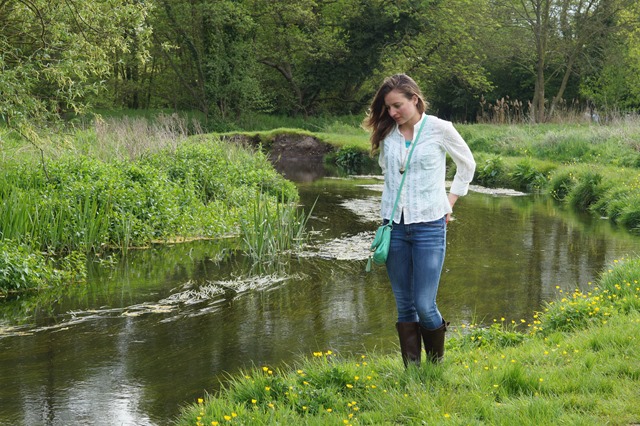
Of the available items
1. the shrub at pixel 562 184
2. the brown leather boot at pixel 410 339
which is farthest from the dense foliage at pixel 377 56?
the brown leather boot at pixel 410 339

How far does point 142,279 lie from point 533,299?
5.16 meters

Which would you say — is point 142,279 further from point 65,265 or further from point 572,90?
point 572,90

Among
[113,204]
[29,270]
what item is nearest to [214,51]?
[113,204]

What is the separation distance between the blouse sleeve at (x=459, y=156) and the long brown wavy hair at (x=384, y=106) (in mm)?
257

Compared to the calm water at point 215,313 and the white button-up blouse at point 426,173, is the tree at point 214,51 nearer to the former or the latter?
the calm water at point 215,313

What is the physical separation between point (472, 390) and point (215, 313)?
442cm

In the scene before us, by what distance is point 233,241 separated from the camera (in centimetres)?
1280

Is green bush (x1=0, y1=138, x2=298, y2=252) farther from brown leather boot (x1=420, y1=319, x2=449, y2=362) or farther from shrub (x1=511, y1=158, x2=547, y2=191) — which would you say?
shrub (x1=511, y1=158, x2=547, y2=191)

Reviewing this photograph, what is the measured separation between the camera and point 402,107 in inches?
195

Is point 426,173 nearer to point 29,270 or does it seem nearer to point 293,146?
point 29,270

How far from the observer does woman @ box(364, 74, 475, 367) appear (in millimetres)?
4875

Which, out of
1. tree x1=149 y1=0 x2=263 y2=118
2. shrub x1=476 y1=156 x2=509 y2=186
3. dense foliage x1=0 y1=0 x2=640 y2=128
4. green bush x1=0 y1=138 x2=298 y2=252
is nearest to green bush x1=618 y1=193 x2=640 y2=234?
green bush x1=0 y1=138 x2=298 y2=252

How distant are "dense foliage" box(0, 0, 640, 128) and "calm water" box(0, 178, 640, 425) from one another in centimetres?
2053

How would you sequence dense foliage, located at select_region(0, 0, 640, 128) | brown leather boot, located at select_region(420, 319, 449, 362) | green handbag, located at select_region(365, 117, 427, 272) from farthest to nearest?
dense foliage, located at select_region(0, 0, 640, 128) < brown leather boot, located at select_region(420, 319, 449, 362) < green handbag, located at select_region(365, 117, 427, 272)
